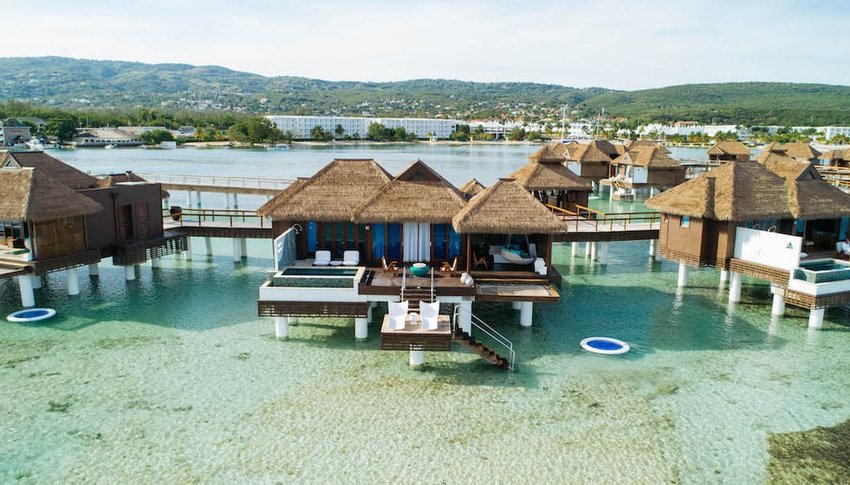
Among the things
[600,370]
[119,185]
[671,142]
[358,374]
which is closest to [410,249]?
[358,374]

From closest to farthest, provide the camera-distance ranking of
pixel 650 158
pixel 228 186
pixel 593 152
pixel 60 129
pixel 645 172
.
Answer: pixel 228 186, pixel 650 158, pixel 645 172, pixel 593 152, pixel 60 129

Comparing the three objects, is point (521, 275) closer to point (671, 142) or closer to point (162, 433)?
point (162, 433)

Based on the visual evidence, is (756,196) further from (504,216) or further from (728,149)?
(728,149)

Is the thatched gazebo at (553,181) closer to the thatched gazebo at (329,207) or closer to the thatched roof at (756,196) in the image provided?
the thatched roof at (756,196)

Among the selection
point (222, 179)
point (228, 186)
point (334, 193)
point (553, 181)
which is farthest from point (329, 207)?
point (222, 179)

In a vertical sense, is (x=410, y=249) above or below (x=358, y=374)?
above

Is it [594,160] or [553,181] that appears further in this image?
[594,160]
